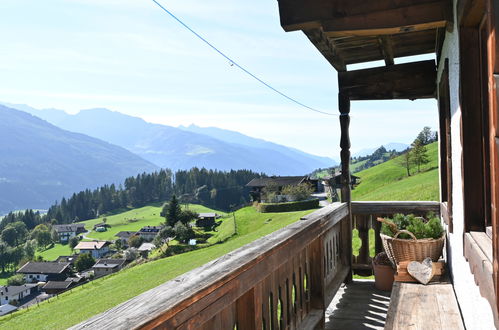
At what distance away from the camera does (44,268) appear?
8750 centimetres

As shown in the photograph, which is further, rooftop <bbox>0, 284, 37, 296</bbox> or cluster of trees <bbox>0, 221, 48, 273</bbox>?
cluster of trees <bbox>0, 221, 48, 273</bbox>

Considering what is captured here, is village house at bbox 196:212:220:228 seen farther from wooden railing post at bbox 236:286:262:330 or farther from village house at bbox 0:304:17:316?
wooden railing post at bbox 236:286:262:330

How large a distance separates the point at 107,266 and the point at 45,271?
15978 millimetres

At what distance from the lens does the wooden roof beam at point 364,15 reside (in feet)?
9.64

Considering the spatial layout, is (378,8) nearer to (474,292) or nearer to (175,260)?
(474,292)

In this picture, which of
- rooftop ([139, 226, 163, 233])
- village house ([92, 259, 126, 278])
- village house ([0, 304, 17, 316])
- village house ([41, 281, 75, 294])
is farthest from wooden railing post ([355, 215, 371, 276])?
rooftop ([139, 226, 163, 233])

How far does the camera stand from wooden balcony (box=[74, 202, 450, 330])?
136 centimetres

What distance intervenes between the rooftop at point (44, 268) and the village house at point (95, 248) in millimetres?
10401

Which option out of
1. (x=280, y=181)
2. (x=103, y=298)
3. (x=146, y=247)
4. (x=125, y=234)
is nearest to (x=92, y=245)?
(x=125, y=234)

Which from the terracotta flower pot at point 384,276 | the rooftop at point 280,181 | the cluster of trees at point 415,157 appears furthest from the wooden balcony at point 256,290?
the rooftop at point 280,181

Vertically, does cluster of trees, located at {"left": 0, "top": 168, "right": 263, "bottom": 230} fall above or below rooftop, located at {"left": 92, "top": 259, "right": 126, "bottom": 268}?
above

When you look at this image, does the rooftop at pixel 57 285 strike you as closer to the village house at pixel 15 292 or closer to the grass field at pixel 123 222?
the village house at pixel 15 292

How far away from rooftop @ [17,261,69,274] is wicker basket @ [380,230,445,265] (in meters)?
90.2

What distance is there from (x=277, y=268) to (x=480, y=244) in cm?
110
